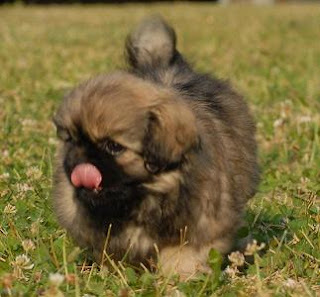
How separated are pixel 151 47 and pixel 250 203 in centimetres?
95

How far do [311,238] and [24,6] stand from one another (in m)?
23.5

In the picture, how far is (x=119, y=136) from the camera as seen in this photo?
9.98ft

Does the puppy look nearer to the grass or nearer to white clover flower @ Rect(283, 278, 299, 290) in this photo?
the grass

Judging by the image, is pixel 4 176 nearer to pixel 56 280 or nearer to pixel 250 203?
pixel 250 203

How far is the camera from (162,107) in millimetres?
3160

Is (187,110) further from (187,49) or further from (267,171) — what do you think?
(187,49)

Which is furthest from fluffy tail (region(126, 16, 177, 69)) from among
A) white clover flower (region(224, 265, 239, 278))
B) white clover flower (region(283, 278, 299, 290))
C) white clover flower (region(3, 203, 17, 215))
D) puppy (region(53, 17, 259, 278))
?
white clover flower (region(283, 278, 299, 290))

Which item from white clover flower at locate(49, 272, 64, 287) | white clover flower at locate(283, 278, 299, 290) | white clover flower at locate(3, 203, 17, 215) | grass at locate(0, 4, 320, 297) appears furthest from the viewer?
white clover flower at locate(3, 203, 17, 215)

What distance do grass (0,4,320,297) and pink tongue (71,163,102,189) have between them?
248 mm

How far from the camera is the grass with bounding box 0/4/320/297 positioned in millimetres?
3094

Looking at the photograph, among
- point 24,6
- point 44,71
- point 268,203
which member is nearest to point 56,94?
point 44,71

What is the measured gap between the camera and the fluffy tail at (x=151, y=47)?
14.0 ft

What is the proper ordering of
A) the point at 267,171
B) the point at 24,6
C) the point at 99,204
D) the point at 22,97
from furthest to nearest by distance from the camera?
the point at 24,6 < the point at 22,97 < the point at 267,171 < the point at 99,204

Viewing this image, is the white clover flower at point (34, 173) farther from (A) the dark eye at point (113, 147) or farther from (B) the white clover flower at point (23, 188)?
Result: (A) the dark eye at point (113, 147)
